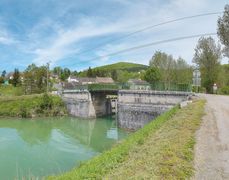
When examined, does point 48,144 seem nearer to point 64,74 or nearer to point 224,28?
point 224,28

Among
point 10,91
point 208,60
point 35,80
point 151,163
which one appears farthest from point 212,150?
point 10,91

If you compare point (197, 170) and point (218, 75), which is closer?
point (197, 170)

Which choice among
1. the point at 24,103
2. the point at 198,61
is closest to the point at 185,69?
the point at 198,61

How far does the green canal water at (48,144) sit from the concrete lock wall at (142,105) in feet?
6.21

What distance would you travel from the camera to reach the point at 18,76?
87562 mm

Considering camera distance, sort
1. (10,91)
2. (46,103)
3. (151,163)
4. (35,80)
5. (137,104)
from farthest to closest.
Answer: (10,91) < (35,80) < (46,103) < (137,104) < (151,163)

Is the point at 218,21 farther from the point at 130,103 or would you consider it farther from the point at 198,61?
the point at 130,103

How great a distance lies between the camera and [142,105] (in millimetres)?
29312

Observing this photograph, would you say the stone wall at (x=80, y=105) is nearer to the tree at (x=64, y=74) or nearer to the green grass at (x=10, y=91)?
the green grass at (x=10, y=91)

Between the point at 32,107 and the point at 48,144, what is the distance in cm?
2122

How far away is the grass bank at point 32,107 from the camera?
42697 millimetres

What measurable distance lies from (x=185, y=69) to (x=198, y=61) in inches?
339

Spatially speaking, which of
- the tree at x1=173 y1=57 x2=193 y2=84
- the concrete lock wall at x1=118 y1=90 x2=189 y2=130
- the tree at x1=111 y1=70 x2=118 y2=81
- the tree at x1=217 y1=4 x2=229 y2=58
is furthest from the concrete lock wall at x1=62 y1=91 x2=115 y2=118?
the tree at x1=111 y1=70 x2=118 y2=81

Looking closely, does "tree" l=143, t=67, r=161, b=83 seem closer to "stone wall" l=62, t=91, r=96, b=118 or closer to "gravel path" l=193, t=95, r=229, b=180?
"stone wall" l=62, t=91, r=96, b=118
